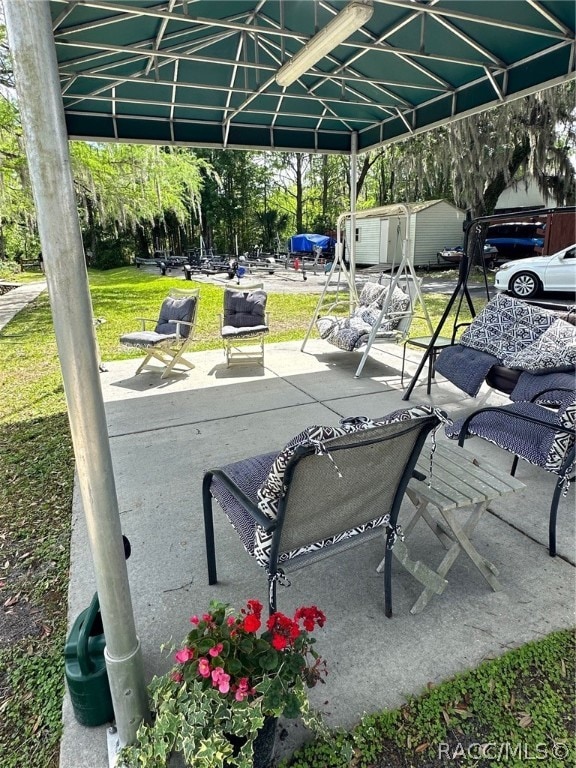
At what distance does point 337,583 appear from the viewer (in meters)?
2.18

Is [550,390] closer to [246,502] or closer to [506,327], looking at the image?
[506,327]

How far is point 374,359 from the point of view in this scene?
6.10 meters

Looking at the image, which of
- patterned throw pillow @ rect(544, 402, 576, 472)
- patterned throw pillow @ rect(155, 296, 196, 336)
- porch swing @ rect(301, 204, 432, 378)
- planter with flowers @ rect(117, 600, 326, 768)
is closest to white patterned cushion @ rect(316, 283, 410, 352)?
porch swing @ rect(301, 204, 432, 378)

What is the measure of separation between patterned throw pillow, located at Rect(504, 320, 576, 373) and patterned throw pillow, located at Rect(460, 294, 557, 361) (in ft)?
0.31

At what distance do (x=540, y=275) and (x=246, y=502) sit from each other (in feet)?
37.7

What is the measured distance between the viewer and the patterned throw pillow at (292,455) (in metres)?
1.47

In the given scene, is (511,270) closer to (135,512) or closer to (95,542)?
(135,512)

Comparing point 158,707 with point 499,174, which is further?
point 499,174

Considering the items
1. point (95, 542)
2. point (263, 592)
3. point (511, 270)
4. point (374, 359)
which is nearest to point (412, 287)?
point (374, 359)

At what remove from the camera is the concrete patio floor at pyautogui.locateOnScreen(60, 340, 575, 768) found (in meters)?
1.71

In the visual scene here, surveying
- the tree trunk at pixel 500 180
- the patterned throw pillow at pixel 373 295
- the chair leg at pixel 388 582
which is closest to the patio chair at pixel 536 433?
the chair leg at pixel 388 582

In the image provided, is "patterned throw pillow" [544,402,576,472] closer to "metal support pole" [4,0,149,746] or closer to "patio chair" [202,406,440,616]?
"patio chair" [202,406,440,616]

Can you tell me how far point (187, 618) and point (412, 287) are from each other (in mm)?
4672

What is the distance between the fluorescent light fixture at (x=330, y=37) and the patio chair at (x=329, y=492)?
7.69 ft
